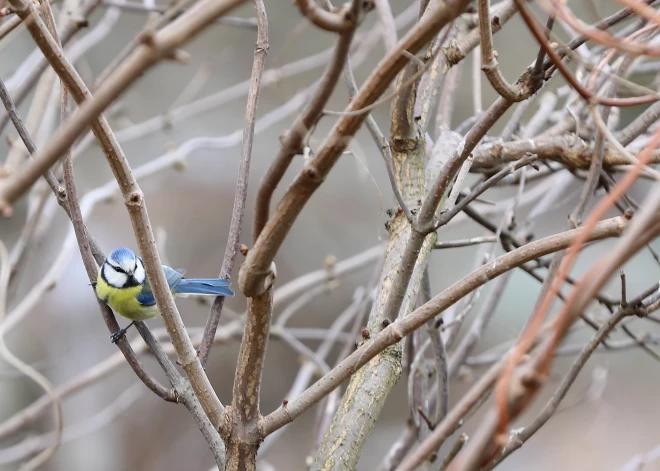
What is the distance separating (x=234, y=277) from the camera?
4270 mm

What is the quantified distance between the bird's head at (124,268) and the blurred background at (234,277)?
4.00ft

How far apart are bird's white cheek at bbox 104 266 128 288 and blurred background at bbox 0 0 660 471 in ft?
4.40

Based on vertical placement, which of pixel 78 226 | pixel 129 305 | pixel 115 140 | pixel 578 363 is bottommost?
pixel 578 363

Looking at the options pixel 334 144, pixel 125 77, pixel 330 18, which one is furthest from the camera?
pixel 334 144

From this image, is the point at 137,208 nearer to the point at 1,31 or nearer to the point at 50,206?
the point at 1,31

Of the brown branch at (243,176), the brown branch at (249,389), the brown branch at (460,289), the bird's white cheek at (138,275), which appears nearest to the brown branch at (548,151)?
the brown branch at (243,176)

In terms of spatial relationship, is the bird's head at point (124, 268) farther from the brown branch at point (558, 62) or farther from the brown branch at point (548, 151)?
the brown branch at point (558, 62)

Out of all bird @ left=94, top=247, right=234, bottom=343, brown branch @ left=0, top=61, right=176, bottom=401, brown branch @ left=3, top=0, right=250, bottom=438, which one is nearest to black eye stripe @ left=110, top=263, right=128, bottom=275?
bird @ left=94, top=247, right=234, bottom=343

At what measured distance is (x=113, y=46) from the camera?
6.13 m

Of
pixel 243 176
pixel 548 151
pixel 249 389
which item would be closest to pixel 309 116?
pixel 249 389

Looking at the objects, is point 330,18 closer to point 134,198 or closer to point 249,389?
point 134,198

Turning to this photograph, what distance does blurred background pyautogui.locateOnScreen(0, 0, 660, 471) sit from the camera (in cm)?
453

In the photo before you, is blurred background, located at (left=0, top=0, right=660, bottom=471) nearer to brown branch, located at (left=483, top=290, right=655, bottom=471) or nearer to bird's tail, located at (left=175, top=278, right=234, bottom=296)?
bird's tail, located at (left=175, top=278, right=234, bottom=296)

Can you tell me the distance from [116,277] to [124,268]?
0.13 meters
